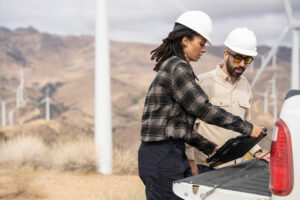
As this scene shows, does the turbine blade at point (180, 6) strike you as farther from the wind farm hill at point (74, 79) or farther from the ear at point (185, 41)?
the wind farm hill at point (74, 79)

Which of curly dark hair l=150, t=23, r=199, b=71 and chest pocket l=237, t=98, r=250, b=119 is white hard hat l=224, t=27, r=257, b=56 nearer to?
chest pocket l=237, t=98, r=250, b=119

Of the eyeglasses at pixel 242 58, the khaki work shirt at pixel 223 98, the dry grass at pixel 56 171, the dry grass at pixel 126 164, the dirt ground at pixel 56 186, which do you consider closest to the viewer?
the khaki work shirt at pixel 223 98

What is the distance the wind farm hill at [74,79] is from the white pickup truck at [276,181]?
49.6 m

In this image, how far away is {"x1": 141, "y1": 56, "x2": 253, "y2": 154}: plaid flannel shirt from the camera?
10.5 feet

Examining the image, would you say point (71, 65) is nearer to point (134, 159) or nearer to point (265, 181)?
point (134, 159)

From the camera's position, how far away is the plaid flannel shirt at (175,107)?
3.20 metres

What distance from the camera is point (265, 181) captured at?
3.25m

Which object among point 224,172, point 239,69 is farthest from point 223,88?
point 224,172

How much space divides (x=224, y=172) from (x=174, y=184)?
632 millimetres

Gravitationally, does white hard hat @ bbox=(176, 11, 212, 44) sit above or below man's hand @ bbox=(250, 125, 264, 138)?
above

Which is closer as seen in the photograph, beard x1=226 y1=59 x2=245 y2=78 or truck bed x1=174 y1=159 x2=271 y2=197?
truck bed x1=174 y1=159 x2=271 y2=197

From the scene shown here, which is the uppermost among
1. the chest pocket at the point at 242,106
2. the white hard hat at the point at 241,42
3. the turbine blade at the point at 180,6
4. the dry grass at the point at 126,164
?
the turbine blade at the point at 180,6

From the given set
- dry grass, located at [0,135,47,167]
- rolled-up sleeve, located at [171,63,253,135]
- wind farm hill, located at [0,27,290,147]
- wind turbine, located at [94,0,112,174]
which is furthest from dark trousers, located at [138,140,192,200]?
wind farm hill, located at [0,27,290,147]

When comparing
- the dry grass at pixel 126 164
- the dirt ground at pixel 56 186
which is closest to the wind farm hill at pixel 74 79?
the dry grass at pixel 126 164
